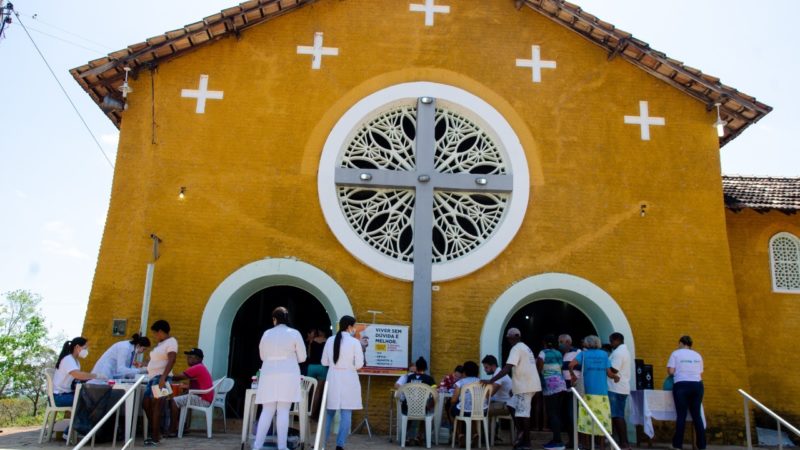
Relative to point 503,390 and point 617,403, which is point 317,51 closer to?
point 503,390

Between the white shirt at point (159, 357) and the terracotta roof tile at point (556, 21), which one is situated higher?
the terracotta roof tile at point (556, 21)

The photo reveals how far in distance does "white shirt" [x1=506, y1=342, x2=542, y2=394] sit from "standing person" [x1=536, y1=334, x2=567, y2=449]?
0.27 meters

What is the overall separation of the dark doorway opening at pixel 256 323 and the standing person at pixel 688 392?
614 cm

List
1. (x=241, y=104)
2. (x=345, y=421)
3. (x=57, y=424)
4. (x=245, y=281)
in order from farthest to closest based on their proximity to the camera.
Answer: (x=241, y=104) → (x=245, y=281) → (x=57, y=424) → (x=345, y=421)

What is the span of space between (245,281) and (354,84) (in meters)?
3.87

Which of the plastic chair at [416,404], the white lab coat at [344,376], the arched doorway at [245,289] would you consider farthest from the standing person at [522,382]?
the arched doorway at [245,289]

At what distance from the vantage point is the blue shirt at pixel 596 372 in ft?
31.3

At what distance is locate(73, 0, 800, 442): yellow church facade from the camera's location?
11.8 metres

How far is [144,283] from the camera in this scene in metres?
11.7

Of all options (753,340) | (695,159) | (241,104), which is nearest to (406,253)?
(241,104)

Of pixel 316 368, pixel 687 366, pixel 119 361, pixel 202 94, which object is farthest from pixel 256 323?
pixel 687 366

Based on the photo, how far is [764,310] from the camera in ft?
43.8

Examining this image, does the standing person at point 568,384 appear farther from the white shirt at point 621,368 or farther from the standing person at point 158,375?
the standing person at point 158,375

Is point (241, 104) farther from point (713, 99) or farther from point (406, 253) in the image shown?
point (713, 99)
